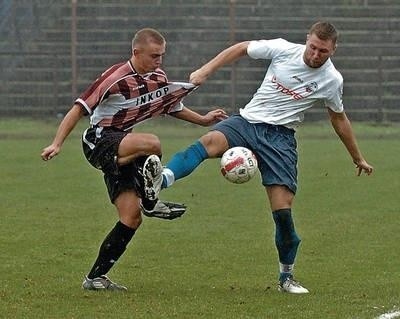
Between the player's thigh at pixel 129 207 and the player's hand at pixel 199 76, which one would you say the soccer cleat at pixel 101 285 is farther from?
the player's hand at pixel 199 76

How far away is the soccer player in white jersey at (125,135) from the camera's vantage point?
784 centimetres

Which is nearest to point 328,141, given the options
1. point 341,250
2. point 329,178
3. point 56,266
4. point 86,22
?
point 329,178

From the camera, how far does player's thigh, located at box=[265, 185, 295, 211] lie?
26.5 feet

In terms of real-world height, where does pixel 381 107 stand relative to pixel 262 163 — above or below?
below

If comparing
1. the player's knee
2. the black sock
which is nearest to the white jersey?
the player's knee

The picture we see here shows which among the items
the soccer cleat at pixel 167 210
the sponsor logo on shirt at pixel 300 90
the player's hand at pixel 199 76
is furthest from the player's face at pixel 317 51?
the soccer cleat at pixel 167 210

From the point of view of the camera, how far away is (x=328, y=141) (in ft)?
71.7

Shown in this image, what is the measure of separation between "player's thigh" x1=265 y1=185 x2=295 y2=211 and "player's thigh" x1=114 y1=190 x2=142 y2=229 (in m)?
0.90

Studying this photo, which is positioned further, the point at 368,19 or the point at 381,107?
the point at 368,19

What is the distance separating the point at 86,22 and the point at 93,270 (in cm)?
1974

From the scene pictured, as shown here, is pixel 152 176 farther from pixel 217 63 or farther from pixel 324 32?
pixel 324 32

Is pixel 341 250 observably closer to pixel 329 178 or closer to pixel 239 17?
pixel 329 178

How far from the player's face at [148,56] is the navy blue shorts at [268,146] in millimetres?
644

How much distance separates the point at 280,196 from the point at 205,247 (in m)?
2.23
